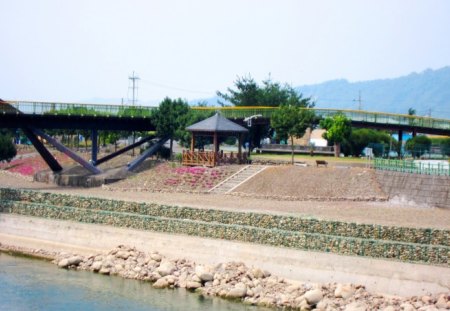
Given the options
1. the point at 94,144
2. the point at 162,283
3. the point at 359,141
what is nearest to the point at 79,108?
the point at 94,144

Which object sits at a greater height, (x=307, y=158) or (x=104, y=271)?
(x=307, y=158)

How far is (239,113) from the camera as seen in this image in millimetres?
93750

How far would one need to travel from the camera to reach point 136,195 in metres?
66.9

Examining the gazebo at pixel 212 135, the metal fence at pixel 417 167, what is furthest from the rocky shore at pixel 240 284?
the gazebo at pixel 212 135

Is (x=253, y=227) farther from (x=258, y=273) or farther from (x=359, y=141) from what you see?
(x=359, y=141)

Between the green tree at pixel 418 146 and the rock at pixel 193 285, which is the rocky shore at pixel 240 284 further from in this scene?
the green tree at pixel 418 146

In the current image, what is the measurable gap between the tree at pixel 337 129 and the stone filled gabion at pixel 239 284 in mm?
37080

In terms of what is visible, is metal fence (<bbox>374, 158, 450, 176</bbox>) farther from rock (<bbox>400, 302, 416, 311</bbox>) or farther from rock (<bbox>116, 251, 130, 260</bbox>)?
rock (<bbox>400, 302, 416, 311</bbox>)

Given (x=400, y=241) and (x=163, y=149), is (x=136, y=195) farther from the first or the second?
(x=400, y=241)

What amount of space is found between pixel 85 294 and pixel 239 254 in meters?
8.55

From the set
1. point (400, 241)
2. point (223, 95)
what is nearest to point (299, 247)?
point (400, 241)

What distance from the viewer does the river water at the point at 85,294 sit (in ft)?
Answer: 134

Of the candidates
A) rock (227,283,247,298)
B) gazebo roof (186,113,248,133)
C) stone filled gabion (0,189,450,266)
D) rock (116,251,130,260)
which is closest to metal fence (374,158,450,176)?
stone filled gabion (0,189,450,266)

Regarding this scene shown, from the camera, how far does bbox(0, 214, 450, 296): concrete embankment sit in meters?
40.1
